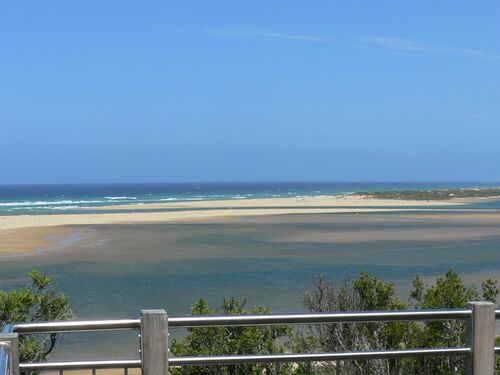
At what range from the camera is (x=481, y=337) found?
5.93m

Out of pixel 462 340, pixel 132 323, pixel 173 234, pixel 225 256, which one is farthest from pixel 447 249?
pixel 132 323

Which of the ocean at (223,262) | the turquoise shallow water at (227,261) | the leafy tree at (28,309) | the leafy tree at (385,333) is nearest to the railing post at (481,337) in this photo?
the leafy tree at (385,333)

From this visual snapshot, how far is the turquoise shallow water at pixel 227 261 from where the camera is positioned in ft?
79.2

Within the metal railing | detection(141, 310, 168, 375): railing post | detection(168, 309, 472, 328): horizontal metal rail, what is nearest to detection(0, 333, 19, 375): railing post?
the metal railing

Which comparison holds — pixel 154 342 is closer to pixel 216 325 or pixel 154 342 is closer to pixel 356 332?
pixel 216 325

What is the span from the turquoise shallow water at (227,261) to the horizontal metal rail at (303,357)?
11.0m

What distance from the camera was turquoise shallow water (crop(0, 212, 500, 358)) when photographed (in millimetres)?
24125

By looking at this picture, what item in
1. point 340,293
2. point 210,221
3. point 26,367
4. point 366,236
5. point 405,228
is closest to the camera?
→ point 26,367

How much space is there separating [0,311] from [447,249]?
32.7 meters

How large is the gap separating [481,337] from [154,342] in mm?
2657

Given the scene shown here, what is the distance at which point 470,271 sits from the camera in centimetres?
3147

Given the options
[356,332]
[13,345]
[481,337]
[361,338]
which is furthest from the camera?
[361,338]

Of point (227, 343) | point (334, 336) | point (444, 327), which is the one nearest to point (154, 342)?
point (227, 343)

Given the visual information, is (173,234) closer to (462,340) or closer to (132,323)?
(462,340)
